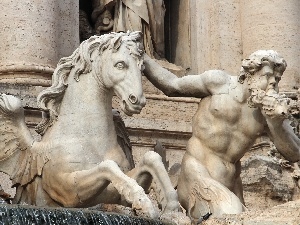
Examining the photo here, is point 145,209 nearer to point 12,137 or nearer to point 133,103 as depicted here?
point 133,103

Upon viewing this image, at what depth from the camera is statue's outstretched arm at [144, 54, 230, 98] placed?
279 inches

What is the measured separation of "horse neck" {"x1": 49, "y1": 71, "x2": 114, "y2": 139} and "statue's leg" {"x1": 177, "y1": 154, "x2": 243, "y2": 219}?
2.06 feet

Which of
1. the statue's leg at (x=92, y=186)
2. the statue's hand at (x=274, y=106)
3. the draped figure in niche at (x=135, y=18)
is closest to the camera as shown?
the statue's leg at (x=92, y=186)

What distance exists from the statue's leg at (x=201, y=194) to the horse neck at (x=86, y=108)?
0.63 meters

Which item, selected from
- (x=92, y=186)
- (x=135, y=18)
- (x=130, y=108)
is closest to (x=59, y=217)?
(x=92, y=186)

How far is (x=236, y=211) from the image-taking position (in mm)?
6555

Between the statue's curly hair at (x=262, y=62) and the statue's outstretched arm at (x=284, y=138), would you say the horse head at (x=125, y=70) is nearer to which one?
the statue's curly hair at (x=262, y=62)

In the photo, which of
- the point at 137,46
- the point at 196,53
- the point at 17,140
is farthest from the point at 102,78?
the point at 196,53

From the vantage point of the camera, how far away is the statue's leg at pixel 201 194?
261 inches

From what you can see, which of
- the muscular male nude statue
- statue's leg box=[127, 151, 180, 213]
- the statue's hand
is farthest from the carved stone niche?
statue's leg box=[127, 151, 180, 213]

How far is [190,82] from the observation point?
718 cm

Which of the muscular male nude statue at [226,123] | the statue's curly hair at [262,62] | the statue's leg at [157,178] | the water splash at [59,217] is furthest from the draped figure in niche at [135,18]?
the water splash at [59,217]

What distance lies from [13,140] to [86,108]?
60 cm

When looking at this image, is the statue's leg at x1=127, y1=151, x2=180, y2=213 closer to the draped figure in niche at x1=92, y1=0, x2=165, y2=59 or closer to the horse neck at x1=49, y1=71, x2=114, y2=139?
the horse neck at x1=49, y1=71, x2=114, y2=139
